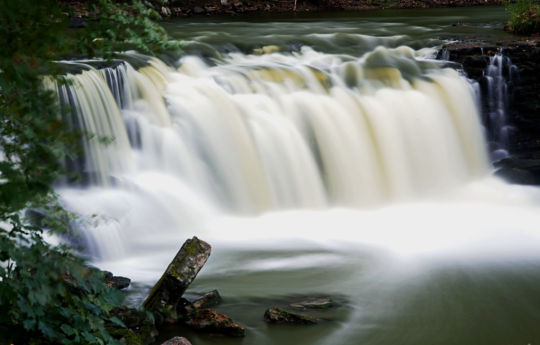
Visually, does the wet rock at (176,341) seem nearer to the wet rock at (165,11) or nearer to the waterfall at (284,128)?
the waterfall at (284,128)

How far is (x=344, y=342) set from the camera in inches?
175

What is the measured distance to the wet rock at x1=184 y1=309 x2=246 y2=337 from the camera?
4.33 meters

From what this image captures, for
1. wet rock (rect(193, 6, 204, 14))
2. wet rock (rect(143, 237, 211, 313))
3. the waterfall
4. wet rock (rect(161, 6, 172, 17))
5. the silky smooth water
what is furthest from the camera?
wet rock (rect(193, 6, 204, 14))

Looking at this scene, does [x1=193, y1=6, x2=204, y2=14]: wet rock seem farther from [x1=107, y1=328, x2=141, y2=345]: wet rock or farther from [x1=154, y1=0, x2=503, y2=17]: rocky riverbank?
[x1=107, y1=328, x2=141, y2=345]: wet rock

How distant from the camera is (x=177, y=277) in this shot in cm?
417

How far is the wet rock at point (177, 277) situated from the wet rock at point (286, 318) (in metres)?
0.68

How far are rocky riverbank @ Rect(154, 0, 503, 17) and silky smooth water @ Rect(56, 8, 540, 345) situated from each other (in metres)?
7.52

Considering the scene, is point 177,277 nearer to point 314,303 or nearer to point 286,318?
point 286,318

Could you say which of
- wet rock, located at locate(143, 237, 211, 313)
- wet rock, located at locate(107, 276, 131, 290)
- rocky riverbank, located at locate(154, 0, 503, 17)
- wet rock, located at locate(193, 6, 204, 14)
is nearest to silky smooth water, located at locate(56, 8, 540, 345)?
wet rock, located at locate(107, 276, 131, 290)

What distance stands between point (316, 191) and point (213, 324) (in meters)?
4.25

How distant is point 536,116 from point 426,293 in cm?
567

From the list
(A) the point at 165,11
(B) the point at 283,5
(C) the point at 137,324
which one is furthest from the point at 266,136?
(B) the point at 283,5

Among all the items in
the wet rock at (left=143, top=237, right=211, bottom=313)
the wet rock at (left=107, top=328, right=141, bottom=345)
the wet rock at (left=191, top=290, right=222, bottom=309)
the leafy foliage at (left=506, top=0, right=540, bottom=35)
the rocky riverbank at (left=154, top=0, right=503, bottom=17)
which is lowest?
the wet rock at (left=191, top=290, right=222, bottom=309)

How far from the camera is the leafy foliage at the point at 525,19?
1191 cm
